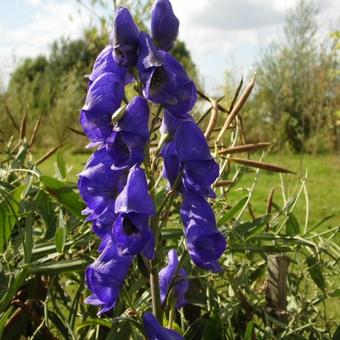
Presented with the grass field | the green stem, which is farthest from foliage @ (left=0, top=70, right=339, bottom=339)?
the grass field

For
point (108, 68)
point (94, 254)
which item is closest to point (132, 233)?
point (108, 68)

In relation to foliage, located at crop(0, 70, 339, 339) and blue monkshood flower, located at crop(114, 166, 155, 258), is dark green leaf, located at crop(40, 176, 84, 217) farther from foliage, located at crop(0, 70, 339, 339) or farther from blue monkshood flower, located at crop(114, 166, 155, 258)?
blue monkshood flower, located at crop(114, 166, 155, 258)

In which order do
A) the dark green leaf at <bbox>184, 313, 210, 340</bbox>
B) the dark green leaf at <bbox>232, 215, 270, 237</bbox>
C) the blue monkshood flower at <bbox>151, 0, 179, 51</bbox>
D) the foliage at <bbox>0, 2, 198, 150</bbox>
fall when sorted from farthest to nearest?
the foliage at <bbox>0, 2, 198, 150</bbox> → the dark green leaf at <bbox>232, 215, 270, 237</bbox> → the dark green leaf at <bbox>184, 313, 210, 340</bbox> → the blue monkshood flower at <bbox>151, 0, 179, 51</bbox>

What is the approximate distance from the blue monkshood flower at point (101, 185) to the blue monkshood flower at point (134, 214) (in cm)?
6

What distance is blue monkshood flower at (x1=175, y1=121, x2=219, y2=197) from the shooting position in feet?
3.13

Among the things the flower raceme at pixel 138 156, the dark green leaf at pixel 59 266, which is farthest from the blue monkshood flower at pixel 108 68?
the dark green leaf at pixel 59 266

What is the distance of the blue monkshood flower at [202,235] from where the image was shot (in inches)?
37.9

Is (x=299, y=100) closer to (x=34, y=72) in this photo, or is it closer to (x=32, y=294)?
(x=32, y=294)

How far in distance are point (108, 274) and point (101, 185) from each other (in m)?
0.14

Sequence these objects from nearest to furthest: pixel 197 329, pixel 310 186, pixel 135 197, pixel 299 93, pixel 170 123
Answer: pixel 135 197
pixel 170 123
pixel 197 329
pixel 310 186
pixel 299 93

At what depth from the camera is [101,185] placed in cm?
99

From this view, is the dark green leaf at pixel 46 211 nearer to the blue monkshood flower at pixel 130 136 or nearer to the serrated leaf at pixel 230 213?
the serrated leaf at pixel 230 213

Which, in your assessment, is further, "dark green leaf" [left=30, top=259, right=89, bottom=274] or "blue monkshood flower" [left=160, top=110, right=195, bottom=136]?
"dark green leaf" [left=30, top=259, right=89, bottom=274]

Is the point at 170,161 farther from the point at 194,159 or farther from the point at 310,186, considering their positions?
the point at 310,186
